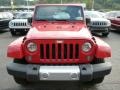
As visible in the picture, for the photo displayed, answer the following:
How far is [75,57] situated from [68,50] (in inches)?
8.1

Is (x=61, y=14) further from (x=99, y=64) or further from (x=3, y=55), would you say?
(x=3, y=55)

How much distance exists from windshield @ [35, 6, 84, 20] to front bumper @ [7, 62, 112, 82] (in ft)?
6.98

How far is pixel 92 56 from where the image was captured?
22.3 ft

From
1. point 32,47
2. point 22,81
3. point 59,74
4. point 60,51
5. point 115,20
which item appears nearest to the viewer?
point 59,74

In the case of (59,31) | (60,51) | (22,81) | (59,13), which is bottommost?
(22,81)

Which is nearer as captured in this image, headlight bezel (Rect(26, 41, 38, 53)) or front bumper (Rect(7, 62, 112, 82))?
front bumper (Rect(7, 62, 112, 82))

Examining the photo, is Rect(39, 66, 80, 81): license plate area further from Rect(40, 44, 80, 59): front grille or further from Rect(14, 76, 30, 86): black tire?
Rect(14, 76, 30, 86): black tire

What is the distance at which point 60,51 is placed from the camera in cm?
666

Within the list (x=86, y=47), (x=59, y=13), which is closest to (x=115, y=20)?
(x=59, y=13)

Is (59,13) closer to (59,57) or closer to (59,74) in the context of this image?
(59,57)

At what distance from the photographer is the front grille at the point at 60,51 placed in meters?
6.64

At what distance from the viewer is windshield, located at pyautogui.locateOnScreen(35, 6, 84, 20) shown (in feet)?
27.9

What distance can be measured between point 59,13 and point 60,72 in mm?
2565

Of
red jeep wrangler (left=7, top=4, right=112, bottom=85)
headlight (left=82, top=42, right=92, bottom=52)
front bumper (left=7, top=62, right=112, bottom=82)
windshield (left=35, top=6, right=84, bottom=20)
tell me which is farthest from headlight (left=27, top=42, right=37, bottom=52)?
windshield (left=35, top=6, right=84, bottom=20)
